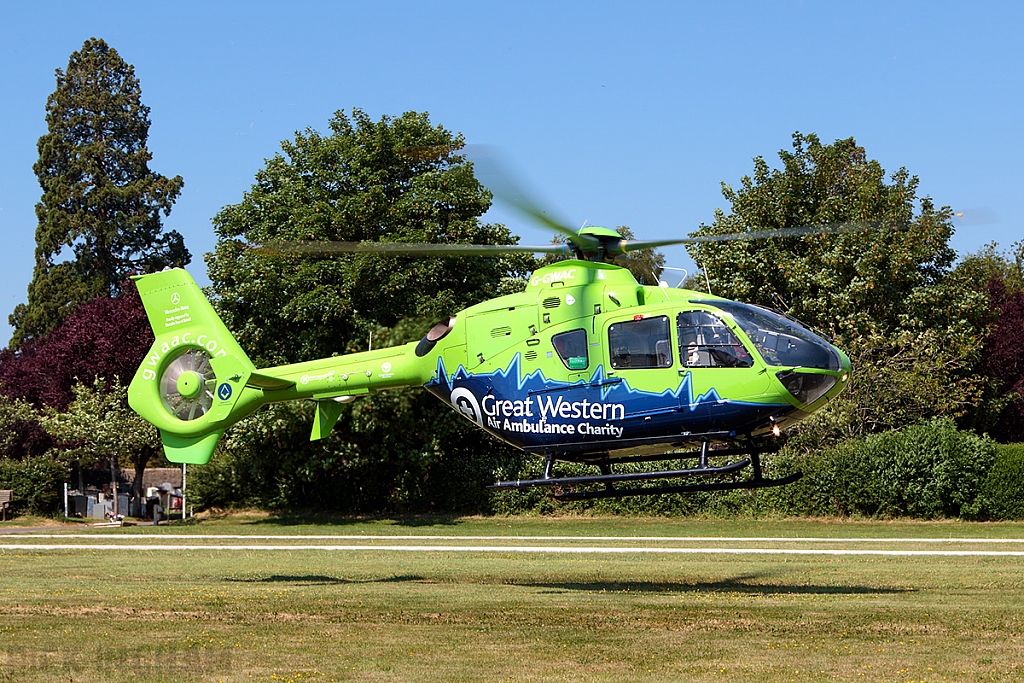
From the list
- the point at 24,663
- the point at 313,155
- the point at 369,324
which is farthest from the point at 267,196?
the point at 24,663

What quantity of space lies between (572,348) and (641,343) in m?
1.20

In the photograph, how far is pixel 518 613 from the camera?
634 inches

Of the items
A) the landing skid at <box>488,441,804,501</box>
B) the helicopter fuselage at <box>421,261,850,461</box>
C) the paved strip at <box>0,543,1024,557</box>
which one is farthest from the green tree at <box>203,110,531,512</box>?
the landing skid at <box>488,441,804,501</box>

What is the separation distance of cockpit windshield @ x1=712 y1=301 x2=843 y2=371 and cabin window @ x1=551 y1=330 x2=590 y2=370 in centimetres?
230

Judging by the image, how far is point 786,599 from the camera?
1747 cm

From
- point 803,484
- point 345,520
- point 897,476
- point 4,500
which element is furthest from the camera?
point 4,500

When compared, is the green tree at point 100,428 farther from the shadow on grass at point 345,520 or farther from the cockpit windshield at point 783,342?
the cockpit windshield at point 783,342

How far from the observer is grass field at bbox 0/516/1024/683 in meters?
12.1

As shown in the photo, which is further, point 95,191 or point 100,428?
point 95,191

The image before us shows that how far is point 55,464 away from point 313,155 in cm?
1494

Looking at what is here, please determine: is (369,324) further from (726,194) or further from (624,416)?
(624,416)

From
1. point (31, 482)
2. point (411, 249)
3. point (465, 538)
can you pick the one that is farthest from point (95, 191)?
point (411, 249)

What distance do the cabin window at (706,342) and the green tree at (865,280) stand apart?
68.7 ft

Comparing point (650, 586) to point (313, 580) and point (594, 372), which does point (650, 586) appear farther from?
point (313, 580)
